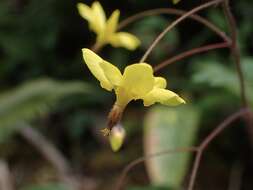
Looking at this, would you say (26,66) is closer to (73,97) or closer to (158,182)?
(73,97)

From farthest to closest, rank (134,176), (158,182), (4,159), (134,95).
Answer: (4,159) < (134,176) < (158,182) < (134,95)

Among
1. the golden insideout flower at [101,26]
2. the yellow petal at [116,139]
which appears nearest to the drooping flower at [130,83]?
the yellow petal at [116,139]

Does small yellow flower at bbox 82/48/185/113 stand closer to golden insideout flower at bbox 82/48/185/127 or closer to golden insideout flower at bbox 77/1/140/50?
golden insideout flower at bbox 82/48/185/127

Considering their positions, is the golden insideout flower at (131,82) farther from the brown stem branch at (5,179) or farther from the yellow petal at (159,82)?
the brown stem branch at (5,179)

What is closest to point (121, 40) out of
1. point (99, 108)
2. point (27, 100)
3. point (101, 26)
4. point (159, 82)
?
point (101, 26)

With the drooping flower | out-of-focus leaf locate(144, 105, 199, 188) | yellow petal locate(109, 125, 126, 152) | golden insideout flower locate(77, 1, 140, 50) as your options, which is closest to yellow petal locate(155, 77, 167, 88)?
the drooping flower

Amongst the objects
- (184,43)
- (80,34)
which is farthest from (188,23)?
(80,34)
